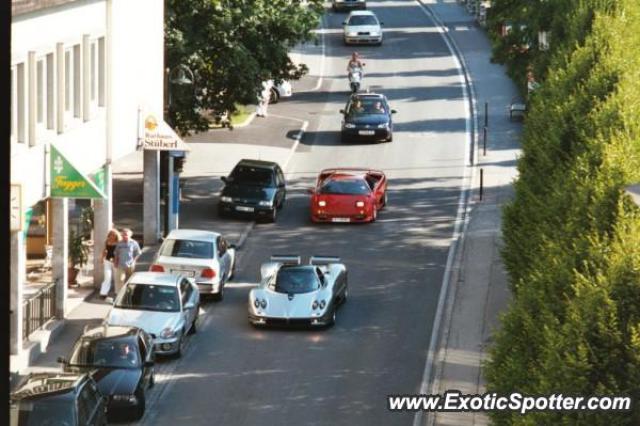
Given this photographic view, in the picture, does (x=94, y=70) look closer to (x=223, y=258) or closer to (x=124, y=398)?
(x=223, y=258)

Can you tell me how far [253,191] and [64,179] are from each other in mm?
14281

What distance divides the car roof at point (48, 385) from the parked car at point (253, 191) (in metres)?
21.3

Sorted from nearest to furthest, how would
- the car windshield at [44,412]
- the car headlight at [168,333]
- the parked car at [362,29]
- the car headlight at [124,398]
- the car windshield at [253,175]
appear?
the car windshield at [44,412], the car headlight at [124,398], the car headlight at [168,333], the car windshield at [253,175], the parked car at [362,29]

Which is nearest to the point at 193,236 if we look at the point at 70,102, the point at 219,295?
the point at 219,295

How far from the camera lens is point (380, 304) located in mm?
33062

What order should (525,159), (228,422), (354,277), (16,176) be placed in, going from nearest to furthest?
1. (228,422)
2. (16,176)
3. (525,159)
4. (354,277)

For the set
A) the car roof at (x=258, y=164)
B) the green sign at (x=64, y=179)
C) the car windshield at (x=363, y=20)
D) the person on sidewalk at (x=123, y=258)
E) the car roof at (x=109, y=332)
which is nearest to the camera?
the car roof at (x=109, y=332)

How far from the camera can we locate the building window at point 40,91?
2723cm

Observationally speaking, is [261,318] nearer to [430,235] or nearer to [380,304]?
[380,304]

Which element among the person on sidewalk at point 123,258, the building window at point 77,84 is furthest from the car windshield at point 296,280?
the building window at point 77,84

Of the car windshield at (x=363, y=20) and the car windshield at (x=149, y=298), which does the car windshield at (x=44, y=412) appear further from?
the car windshield at (x=363, y=20)

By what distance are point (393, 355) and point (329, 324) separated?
2516 mm

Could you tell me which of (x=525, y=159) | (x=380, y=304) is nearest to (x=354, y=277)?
(x=380, y=304)

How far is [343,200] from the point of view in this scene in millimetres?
41406
